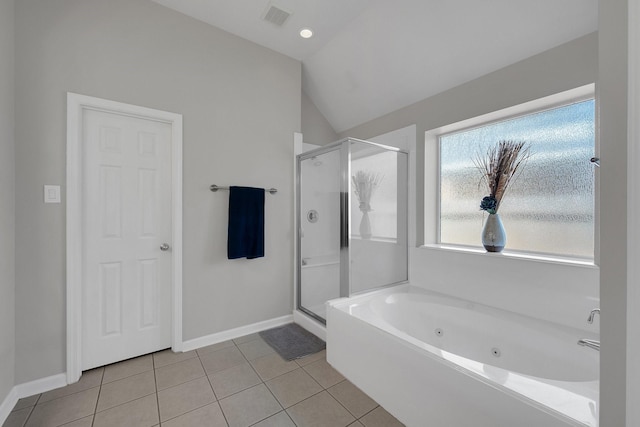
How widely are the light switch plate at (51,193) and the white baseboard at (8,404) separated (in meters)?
1.16

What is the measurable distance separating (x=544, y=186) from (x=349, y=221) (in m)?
1.41

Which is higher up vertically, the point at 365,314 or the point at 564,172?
the point at 564,172

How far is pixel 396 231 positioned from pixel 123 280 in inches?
91.5

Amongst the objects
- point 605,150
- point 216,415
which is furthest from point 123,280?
point 605,150

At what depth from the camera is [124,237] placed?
203 cm

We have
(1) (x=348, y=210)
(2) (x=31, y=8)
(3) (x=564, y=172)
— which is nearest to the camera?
(2) (x=31, y=8)

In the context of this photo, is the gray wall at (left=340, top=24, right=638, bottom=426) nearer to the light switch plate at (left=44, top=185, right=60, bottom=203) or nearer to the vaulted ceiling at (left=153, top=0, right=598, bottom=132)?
the vaulted ceiling at (left=153, top=0, right=598, bottom=132)

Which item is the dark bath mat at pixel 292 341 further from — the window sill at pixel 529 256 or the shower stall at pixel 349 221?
the window sill at pixel 529 256

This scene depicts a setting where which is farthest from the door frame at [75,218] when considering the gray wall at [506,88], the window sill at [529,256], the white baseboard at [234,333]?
the window sill at [529,256]

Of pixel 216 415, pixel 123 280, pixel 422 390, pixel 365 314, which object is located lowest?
pixel 216 415

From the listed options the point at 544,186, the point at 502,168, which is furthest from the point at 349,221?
the point at 544,186

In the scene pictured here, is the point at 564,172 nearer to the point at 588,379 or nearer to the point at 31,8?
the point at 588,379

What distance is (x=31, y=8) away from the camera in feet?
5.52

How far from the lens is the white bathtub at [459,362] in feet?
3.40
